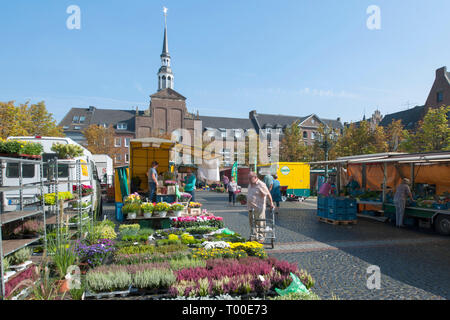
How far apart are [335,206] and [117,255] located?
8.34m

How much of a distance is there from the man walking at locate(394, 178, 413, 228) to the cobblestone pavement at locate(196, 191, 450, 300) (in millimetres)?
483

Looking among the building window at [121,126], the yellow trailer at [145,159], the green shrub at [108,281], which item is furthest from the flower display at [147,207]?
the building window at [121,126]

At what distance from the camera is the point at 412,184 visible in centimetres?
1205

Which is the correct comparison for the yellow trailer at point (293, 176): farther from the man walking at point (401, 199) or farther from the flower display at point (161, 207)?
the flower display at point (161, 207)

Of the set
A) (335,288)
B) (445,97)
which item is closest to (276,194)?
(335,288)

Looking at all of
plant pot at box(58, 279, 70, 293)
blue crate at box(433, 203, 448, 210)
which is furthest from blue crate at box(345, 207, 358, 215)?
plant pot at box(58, 279, 70, 293)

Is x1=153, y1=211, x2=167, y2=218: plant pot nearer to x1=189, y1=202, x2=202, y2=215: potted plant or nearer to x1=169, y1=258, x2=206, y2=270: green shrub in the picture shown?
x1=189, y1=202, x2=202, y2=215: potted plant

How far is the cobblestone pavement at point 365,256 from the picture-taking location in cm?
460

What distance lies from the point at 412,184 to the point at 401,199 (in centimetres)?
253

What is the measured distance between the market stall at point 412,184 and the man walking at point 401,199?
26cm

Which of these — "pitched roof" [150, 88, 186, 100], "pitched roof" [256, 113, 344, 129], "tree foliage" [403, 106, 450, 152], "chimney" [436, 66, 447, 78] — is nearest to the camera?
"tree foliage" [403, 106, 450, 152]

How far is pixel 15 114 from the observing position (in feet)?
64.4

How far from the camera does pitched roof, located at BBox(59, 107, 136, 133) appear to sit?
53.6m
